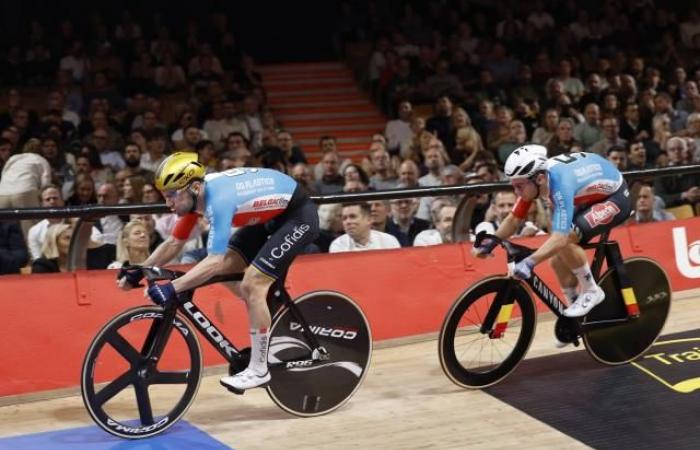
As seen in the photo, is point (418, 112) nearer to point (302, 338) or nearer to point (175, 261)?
point (175, 261)

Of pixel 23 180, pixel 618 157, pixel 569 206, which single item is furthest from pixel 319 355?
pixel 618 157

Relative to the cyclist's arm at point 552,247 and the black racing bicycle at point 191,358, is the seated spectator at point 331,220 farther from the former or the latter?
the cyclist's arm at point 552,247

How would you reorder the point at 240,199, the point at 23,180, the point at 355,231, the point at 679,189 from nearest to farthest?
the point at 240,199, the point at 355,231, the point at 679,189, the point at 23,180

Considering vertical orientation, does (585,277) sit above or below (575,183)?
below

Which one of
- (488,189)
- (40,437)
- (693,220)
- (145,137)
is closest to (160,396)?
(40,437)

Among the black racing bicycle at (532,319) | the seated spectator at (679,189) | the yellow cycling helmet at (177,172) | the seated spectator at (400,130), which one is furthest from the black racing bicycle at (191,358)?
the seated spectator at (400,130)

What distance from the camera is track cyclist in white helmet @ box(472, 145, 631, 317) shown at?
7.24 meters

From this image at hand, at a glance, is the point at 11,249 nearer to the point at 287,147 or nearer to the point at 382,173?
the point at 382,173

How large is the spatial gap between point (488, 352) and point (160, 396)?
6.61ft

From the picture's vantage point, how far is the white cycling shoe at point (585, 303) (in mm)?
7656

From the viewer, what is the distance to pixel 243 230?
7133 millimetres

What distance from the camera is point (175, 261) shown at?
350 inches

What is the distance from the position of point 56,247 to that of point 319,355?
232 centimetres

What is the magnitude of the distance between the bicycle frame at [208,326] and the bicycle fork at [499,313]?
1049 mm
